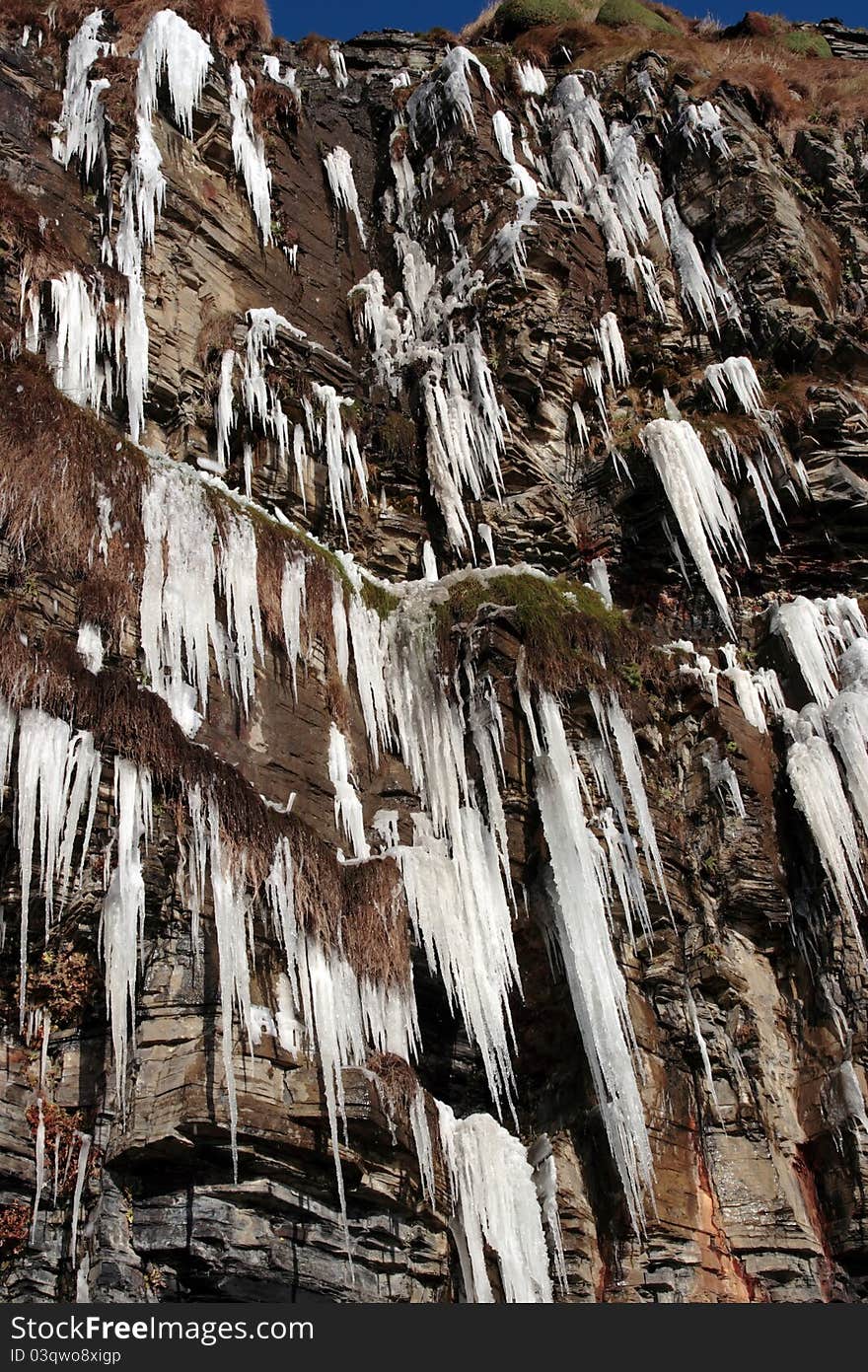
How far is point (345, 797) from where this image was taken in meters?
11.1

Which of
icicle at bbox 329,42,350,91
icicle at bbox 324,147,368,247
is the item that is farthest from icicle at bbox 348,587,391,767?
icicle at bbox 329,42,350,91

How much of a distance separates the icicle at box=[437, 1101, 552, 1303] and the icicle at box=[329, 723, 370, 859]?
246 centimetres

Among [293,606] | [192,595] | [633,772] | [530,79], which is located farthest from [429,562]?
[530,79]

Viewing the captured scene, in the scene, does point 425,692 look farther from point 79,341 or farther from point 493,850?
point 79,341

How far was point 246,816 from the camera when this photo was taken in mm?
9281

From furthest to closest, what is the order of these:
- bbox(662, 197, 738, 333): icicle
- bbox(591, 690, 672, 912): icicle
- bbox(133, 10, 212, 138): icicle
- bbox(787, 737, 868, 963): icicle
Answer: bbox(662, 197, 738, 333): icicle
bbox(133, 10, 212, 138): icicle
bbox(787, 737, 868, 963): icicle
bbox(591, 690, 672, 912): icicle

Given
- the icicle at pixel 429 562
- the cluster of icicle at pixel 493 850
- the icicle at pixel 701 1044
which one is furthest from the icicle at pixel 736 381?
the icicle at pixel 701 1044

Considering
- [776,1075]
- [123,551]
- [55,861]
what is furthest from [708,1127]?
[123,551]

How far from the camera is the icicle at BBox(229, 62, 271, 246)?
58.8 ft

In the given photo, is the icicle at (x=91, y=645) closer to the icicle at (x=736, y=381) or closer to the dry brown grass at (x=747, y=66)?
the icicle at (x=736, y=381)

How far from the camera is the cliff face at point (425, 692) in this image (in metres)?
8.48

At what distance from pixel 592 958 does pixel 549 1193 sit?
6.38 feet

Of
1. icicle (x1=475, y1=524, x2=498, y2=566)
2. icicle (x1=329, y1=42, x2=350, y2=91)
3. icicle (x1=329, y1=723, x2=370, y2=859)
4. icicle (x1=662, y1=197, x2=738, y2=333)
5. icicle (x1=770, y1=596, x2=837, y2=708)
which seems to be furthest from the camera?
icicle (x1=329, y1=42, x2=350, y2=91)

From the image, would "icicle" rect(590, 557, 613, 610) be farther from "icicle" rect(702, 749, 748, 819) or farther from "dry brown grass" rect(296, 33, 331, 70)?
"dry brown grass" rect(296, 33, 331, 70)
